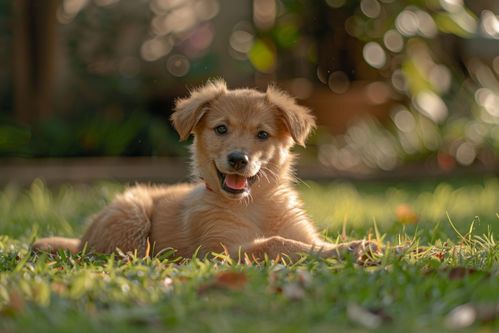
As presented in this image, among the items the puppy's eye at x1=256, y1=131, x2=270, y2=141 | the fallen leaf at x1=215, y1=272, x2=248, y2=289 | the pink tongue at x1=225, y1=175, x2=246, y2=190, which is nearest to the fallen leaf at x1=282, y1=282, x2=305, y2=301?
the fallen leaf at x1=215, y1=272, x2=248, y2=289

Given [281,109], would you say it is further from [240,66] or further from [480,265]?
[240,66]

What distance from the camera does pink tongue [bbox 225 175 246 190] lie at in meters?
4.79

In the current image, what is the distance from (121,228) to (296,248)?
45.6 inches

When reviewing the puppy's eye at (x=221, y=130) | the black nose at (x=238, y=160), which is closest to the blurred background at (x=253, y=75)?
the puppy's eye at (x=221, y=130)

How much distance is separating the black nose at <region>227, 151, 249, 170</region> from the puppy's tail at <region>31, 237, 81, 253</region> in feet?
3.50

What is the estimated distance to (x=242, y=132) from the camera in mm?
4895

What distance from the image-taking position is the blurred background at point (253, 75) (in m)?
9.68

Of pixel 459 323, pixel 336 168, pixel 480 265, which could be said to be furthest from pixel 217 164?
pixel 336 168

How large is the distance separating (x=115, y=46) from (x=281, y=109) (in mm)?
5716

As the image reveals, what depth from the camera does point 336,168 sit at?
9719mm

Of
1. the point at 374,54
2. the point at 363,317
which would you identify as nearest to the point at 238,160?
the point at 363,317

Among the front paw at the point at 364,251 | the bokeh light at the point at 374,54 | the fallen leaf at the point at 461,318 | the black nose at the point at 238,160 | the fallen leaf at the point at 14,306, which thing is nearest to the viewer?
the fallen leaf at the point at 461,318

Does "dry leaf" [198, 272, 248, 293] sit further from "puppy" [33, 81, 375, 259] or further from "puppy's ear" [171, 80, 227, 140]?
"puppy's ear" [171, 80, 227, 140]

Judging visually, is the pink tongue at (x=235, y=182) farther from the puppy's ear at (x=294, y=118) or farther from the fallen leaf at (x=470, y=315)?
the fallen leaf at (x=470, y=315)
